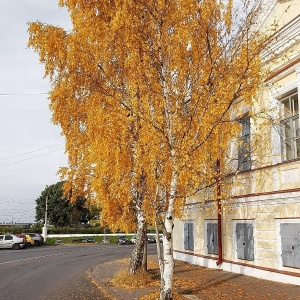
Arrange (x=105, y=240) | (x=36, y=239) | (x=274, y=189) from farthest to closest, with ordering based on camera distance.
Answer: (x=105, y=240) → (x=36, y=239) → (x=274, y=189)

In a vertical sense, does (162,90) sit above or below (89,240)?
above

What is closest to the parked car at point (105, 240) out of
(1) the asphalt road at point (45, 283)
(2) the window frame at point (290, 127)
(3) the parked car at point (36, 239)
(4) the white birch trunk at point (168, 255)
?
(3) the parked car at point (36, 239)

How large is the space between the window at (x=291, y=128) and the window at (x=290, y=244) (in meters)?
2.36

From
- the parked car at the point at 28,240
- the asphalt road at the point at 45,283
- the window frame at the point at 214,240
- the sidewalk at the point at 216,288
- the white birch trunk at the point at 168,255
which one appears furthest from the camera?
the parked car at the point at 28,240

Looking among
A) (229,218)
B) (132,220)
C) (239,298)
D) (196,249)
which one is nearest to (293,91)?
(229,218)

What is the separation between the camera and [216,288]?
12.2 meters

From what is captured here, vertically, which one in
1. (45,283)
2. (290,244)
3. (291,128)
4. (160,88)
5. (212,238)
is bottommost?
(45,283)

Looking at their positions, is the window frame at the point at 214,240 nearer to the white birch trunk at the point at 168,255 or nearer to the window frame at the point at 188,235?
the window frame at the point at 188,235

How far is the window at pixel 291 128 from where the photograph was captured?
12587 millimetres

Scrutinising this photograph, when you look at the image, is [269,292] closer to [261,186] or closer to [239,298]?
[239,298]

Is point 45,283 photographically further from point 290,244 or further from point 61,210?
point 61,210

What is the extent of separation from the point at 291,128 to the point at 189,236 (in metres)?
9.24

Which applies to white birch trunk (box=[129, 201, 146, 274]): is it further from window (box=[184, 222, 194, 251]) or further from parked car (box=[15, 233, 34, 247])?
parked car (box=[15, 233, 34, 247])

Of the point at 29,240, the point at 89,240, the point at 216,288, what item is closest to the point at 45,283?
the point at 216,288
